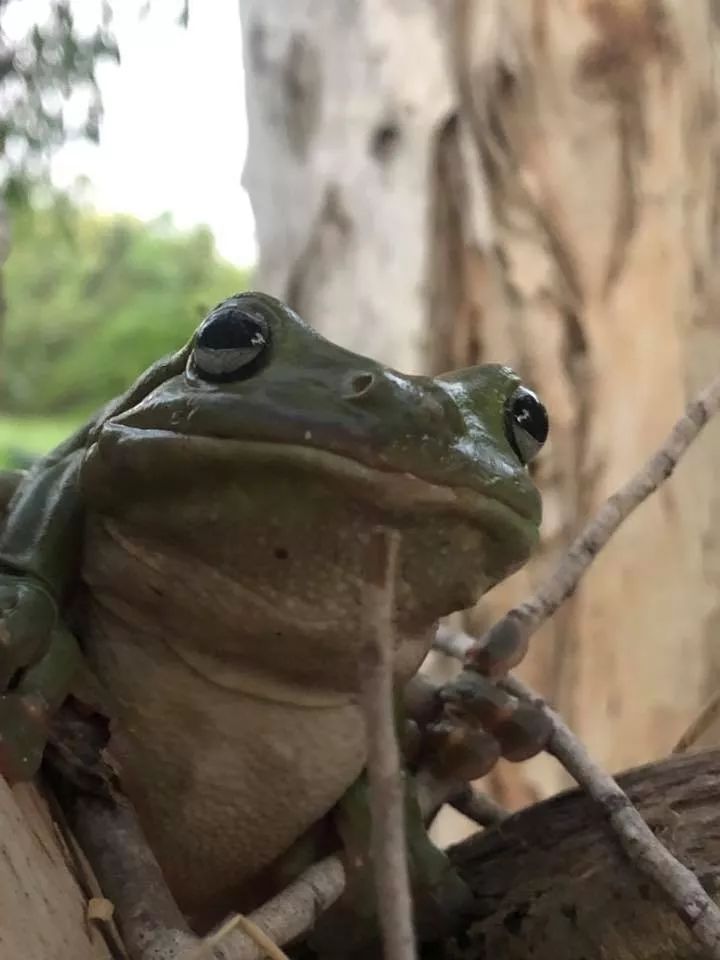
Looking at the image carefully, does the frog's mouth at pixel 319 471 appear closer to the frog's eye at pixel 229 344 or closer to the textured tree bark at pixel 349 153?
the frog's eye at pixel 229 344

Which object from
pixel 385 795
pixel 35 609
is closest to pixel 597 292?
pixel 35 609

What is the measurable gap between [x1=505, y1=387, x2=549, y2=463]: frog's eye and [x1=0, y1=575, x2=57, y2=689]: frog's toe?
0.79 ft

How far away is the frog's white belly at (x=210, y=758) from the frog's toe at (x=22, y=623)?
0.05 metres

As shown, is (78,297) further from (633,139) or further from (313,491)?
(313,491)

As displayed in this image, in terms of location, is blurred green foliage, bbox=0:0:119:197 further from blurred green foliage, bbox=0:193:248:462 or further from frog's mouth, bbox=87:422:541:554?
blurred green foliage, bbox=0:193:248:462

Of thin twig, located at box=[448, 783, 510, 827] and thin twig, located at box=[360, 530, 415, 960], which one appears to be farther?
thin twig, located at box=[448, 783, 510, 827]

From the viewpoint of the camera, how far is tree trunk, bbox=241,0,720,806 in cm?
138

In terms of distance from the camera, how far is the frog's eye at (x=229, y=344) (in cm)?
53

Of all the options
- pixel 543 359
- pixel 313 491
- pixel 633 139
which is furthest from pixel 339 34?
pixel 313 491

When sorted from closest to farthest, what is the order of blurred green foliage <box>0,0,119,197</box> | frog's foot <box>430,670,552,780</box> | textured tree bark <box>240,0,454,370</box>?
1. frog's foot <box>430,670,552,780</box>
2. blurred green foliage <box>0,0,119,197</box>
3. textured tree bark <box>240,0,454,370</box>

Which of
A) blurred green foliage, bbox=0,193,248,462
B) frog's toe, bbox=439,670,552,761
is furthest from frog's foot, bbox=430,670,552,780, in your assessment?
blurred green foliage, bbox=0,193,248,462

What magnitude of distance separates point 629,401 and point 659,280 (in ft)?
0.50

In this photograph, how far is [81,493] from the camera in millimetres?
575

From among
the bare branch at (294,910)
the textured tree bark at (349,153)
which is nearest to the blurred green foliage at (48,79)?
the textured tree bark at (349,153)
